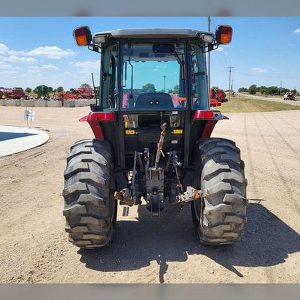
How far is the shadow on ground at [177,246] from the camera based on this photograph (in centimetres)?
431

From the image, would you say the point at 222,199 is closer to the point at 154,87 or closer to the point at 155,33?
the point at 154,87

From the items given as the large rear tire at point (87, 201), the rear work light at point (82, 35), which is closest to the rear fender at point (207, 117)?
the large rear tire at point (87, 201)

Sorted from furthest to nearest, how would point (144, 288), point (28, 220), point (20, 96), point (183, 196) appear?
point (20, 96), point (28, 220), point (183, 196), point (144, 288)

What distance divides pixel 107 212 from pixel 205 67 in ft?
7.79

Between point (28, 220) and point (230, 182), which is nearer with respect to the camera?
point (230, 182)

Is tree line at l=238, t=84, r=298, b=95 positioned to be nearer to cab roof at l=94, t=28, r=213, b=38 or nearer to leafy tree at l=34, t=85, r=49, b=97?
leafy tree at l=34, t=85, r=49, b=97

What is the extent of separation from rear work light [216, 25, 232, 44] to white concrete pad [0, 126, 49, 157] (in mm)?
8632

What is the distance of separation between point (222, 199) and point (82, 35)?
2.61 metres

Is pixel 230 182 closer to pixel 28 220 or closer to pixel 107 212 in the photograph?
pixel 107 212

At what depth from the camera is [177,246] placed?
187 inches

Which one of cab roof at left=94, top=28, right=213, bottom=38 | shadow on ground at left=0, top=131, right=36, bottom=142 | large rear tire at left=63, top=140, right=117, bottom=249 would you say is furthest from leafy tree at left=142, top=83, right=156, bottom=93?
shadow on ground at left=0, top=131, right=36, bottom=142

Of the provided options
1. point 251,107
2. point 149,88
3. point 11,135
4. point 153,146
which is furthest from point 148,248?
point 251,107

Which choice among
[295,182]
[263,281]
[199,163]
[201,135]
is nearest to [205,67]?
[201,135]

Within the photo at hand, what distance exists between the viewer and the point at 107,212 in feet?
14.1
